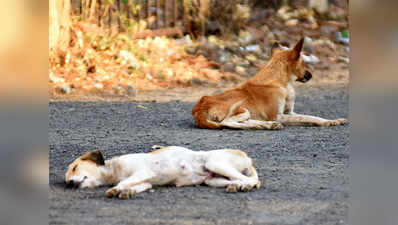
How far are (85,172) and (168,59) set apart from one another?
767 centimetres

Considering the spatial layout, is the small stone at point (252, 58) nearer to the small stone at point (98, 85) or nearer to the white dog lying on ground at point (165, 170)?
the small stone at point (98, 85)

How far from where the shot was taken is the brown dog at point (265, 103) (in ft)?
25.1

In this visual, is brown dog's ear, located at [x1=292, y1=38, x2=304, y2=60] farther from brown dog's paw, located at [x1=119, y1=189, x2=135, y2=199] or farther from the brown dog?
brown dog's paw, located at [x1=119, y1=189, x2=135, y2=199]

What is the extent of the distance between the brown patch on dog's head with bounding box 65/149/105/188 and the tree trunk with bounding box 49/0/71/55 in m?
6.68

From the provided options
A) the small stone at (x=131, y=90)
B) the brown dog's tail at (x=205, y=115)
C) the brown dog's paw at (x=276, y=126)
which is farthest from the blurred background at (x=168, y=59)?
the brown dog's paw at (x=276, y=126)

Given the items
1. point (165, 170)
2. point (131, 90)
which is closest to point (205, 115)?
point (165, 170)

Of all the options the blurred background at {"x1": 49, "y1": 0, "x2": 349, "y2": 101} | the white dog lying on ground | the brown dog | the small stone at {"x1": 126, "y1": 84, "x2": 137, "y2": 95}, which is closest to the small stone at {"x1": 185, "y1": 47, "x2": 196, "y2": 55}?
the blurred background at {"x1": 49, "y1": 0, "x2": 349, "y2": 101}

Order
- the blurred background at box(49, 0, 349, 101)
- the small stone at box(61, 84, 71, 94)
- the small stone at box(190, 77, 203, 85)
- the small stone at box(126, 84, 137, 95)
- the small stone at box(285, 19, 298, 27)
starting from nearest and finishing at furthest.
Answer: the small stone at box(61, 84, 71, 94) < the small stone at box(126, 84, 137, 95) < the blurred background at box(49, 0, 349, 101) < the small stone at box(190, 77, 203, 85) < the small stone at box(285, 19, 298, 27)

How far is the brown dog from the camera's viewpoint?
7652 millimetres

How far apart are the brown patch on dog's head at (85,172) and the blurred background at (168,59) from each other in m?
2.34

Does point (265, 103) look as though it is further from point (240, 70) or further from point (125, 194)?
point (240, 70)
